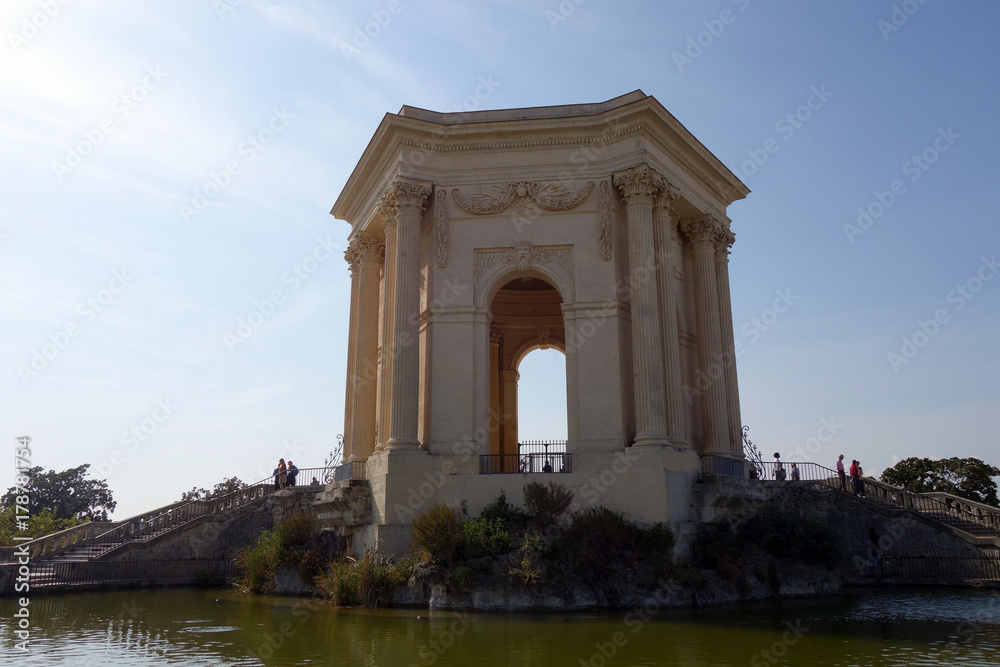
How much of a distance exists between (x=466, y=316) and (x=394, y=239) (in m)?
3.31

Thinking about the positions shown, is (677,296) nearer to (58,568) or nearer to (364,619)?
(364,619)

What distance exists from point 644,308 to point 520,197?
5.01 meters

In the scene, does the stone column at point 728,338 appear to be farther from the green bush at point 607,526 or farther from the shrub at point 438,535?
the shrub at point 438,535

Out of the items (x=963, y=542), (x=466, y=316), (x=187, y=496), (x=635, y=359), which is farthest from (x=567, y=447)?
(x=187, y=496)

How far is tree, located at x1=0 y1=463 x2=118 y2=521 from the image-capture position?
57.2 meters

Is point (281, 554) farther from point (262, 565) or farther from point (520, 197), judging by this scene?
point (520, 197)

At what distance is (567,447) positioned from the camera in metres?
21.4

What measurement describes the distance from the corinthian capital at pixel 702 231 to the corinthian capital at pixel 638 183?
4618 mm

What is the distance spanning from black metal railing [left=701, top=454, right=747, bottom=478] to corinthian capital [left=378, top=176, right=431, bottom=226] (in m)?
11.1

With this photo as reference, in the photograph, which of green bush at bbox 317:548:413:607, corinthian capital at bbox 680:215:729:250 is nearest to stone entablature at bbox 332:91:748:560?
green bush at bbox 317:548:413:607

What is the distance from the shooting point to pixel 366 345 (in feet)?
86.7

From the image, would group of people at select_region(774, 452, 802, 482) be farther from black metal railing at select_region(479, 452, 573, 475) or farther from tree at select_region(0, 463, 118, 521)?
tree at select_region(0, 463, 118, 521)

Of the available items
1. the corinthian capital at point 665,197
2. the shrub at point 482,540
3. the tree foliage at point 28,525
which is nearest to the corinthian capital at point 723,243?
the corinthian capital at point 665,197

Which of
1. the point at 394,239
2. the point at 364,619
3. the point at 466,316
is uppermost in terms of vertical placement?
the point at 394,239
